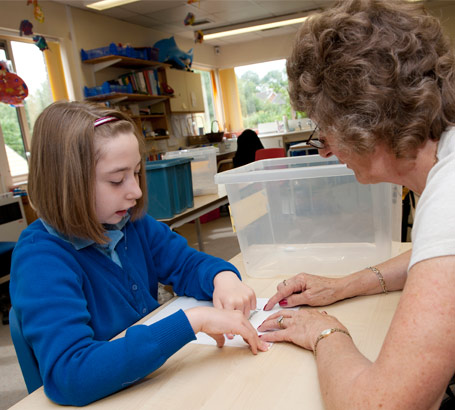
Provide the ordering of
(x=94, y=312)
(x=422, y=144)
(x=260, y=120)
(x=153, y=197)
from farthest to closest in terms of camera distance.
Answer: (x=260, y=120)
(x=153, y=197)
(x=94, y=312)
(x=422, y=144)

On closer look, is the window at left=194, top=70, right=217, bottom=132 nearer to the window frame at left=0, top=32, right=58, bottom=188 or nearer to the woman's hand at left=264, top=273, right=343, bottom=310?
the window frame at left=0, top=32, right=58, bottom=188

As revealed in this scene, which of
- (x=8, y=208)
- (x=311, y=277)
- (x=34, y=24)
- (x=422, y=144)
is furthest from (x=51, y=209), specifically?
(x=34, y=24)

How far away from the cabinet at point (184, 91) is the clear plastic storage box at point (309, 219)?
5246mm

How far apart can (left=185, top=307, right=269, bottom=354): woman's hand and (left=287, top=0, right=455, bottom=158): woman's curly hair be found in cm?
41

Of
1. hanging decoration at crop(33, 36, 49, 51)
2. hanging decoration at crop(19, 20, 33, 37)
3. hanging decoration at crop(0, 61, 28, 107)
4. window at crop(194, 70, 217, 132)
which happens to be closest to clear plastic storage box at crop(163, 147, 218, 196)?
hanging decoration at crop(0, 61, 28, 107)

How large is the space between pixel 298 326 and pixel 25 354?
0.58 meters

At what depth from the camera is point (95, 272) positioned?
966 millimetres

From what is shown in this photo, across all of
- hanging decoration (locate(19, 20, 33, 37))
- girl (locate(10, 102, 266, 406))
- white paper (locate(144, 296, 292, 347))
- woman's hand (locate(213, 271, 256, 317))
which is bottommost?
white paper (locate(144, 296, 292, 347))

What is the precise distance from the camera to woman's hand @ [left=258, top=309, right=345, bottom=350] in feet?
2.66

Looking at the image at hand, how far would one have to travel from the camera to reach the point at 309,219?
1255mm

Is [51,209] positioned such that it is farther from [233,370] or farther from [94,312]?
[233,370]

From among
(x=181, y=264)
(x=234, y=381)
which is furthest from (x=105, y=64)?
(x=234, y=381)

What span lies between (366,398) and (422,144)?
424 mm

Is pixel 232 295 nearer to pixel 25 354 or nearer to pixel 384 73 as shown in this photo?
pixel 25 354
